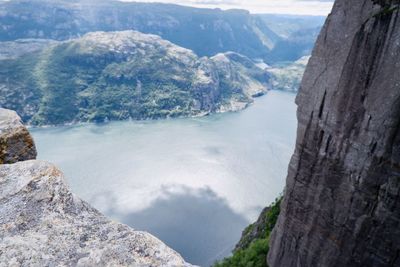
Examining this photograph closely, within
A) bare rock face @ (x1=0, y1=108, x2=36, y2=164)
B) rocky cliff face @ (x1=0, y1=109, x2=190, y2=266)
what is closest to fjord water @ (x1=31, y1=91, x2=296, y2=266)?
bare rock face @ (x1=0, y1=108, x2=36, y2=164)

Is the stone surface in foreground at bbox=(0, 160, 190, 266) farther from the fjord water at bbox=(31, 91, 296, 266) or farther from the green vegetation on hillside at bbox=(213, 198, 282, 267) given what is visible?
the fjord water at bbox=(31, 91, 296, 266)

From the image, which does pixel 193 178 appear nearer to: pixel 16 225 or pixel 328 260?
pixel 328 260

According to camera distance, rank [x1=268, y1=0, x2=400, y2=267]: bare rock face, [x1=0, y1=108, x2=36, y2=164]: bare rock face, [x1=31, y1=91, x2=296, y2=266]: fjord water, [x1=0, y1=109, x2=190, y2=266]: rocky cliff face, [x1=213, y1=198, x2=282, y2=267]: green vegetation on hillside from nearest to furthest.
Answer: [x1=0, y1=109, x2=190, y2=266]: rocky cliff face
[x1=0, y1=108, x2=36, y2=164]: bare rock face
[x1=268, y1=0, x2=400, y2=267]: bare rock face
[x1=213, y1=198, x2=282, y2=267]: green vegetation on hillside
[x1=31, y1=91, x2=296, y2=266]: fjord water

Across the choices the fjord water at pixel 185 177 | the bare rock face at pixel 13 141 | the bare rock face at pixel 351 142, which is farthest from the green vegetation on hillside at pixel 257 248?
the fjord water at pixel 185 177

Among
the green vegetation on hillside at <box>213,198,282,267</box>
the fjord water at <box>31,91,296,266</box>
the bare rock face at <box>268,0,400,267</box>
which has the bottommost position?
the fjord water at <box>31,91,296,266</box>

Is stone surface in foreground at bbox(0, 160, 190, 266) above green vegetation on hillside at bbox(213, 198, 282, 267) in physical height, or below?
above

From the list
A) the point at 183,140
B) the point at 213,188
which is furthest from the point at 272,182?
the point at 183,140

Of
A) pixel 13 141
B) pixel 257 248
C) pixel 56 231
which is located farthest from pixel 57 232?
pixel 257 248

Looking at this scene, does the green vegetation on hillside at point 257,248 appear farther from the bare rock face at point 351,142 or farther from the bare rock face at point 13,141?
the bare rock face at point 13,141
